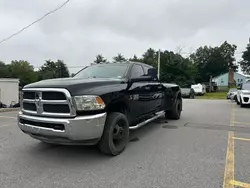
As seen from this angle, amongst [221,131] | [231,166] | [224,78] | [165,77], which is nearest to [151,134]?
[221,131]

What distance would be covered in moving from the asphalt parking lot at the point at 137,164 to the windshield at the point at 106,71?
1.60m

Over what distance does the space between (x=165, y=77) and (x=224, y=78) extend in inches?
1509

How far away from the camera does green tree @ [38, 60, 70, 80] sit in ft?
220

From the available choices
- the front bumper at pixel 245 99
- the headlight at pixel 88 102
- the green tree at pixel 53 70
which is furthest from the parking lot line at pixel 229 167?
the green tree at pixel 53 70

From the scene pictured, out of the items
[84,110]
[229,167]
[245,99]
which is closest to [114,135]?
[84,110]

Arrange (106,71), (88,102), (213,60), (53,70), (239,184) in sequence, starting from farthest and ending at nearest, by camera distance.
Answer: (53,70) → (213,60) → (106,71) → (88,102) → (239,184)

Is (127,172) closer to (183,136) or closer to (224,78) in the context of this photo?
(183,136)

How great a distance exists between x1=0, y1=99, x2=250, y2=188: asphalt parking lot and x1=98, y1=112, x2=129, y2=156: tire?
15 centimetres

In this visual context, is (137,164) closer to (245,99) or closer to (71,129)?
(71,129)

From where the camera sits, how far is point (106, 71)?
4938 millimetres

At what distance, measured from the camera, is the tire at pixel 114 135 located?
11.9ft

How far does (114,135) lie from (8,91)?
56.0 ft

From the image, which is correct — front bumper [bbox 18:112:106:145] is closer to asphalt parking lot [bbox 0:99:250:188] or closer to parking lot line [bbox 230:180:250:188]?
asphalt parking lot [bbox 0:99:250:188]

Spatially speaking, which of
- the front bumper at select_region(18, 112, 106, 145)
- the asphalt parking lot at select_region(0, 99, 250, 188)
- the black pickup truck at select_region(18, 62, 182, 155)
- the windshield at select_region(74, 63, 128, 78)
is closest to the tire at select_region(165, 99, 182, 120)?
the asphalt parking lot at select_region(0, 99, 250, 188)
